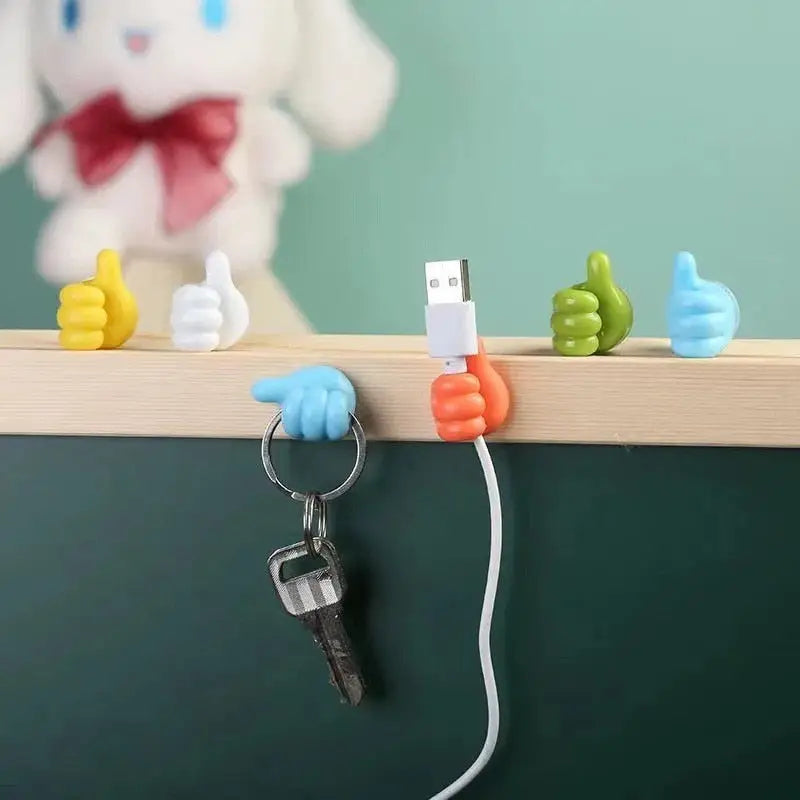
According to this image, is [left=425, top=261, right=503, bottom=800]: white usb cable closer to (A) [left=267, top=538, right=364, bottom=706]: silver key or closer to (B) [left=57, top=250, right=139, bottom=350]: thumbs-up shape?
(A) [left=267, top=538, right=364, bottom=706]: silver key

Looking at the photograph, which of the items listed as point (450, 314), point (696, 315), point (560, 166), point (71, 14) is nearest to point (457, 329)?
point (450, 314)

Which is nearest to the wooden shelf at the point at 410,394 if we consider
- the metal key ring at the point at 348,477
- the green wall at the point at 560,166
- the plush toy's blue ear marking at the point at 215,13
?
the metal key ring at the point at 348,477

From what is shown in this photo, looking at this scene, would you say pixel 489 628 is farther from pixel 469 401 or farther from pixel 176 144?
pixel 176 144

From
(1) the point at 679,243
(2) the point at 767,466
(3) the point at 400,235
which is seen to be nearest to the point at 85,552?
(2) the point at 767,466

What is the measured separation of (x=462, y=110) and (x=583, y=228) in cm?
16

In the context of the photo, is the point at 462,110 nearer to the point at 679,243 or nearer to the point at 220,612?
the point at 679,243

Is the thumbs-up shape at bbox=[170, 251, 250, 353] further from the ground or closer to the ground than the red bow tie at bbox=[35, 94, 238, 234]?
closer to the ground

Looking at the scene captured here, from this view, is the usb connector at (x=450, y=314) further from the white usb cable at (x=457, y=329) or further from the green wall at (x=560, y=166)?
the green wall at (x=560, y=166)

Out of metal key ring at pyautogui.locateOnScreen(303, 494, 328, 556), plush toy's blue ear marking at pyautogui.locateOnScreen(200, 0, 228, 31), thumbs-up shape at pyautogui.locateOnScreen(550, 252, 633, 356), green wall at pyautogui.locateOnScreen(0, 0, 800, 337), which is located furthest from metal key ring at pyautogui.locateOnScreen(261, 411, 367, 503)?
plush toy's blue ear marking at pyautogui.locateOnScreen(200, 0, 228, 31)

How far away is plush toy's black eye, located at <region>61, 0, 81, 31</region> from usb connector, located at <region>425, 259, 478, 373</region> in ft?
2.09

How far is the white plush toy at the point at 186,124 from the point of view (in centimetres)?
93

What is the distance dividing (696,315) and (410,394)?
0.15 metres

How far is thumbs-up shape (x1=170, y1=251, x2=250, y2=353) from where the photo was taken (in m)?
0.54

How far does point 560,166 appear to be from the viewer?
91 centimetres
